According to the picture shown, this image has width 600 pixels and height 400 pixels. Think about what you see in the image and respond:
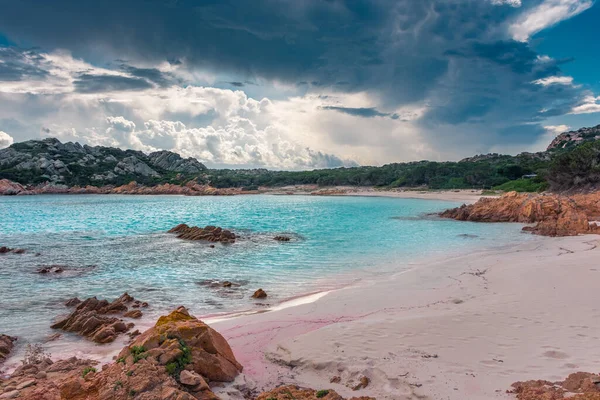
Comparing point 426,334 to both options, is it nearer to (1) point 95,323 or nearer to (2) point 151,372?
(2) point 151,372

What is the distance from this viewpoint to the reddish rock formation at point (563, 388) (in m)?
4.38

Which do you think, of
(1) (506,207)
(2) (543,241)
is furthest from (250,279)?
(1) (506,207)

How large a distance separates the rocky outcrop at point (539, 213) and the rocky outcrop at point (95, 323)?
75.7ft

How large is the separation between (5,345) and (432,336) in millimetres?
8397

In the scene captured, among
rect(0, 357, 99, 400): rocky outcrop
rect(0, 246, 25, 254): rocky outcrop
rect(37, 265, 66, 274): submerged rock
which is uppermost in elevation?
rect(0, 357, 99, 400): rocky outcrop

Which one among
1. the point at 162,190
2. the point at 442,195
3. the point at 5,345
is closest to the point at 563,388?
the point at 5,345

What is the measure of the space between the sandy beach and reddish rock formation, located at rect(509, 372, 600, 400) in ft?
0.67

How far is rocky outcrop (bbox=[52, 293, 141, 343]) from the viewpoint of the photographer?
26.1 feet

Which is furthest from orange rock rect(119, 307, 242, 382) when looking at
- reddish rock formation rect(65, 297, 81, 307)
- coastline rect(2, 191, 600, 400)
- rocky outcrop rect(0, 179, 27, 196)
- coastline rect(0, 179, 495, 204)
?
rocky outcrop rect(0, 179, 27, 196)

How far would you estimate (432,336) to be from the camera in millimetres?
6836

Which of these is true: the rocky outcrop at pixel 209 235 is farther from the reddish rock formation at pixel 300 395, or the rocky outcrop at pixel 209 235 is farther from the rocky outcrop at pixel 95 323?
the reddish rock formation at pixel 300 395

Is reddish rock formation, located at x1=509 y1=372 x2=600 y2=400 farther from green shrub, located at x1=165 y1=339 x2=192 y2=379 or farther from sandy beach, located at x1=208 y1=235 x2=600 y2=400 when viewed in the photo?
green shrub, located at x1=165 y1=339 x2=192 y2=379

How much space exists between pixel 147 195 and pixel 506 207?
324ft

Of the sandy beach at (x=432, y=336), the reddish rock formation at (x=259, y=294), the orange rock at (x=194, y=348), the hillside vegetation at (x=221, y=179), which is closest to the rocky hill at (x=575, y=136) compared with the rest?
the hillside vegetation at (x=221, y=179)
